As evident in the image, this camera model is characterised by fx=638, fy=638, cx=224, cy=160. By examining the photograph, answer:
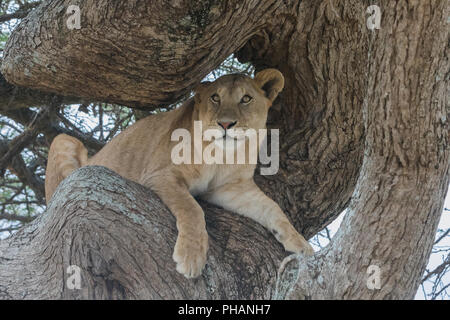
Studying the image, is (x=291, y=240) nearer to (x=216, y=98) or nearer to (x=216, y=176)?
(x=216, y=176)

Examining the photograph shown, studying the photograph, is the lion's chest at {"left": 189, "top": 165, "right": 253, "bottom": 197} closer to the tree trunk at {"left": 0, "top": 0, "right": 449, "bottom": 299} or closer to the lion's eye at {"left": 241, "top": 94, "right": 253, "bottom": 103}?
the tree trunk at {"left": 0, "top": 0, "right": 449, "bottom": 299}

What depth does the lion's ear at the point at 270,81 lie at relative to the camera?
15.3ft

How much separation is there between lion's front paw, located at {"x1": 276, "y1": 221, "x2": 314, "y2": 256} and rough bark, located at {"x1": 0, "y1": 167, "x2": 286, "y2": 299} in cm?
24

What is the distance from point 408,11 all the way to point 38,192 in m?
4.74

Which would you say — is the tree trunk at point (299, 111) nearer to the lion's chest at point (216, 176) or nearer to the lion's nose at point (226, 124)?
the lion's chest at point (216, 176)

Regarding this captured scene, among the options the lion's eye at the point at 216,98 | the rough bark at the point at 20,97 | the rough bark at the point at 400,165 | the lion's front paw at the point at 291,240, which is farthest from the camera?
the rough bark at the point at 20,97

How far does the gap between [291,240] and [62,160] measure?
91.3 inches

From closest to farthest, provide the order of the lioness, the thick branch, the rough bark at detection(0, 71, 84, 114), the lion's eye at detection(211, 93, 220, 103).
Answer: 1. the thick branch
2. the lioness
3. the lion's eye at detection(211, 93, 220, 103)
4. the rough bark at detection(0, 71, 84, 114)

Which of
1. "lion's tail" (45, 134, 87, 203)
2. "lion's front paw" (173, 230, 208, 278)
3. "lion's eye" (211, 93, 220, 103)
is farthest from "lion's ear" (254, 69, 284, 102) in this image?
"lion's tail" (45, 134, 87, 203)

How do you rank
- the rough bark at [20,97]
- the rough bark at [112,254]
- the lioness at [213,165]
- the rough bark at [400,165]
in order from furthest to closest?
the rough bark at [20,97], the lioness at [213,165], the rough bark at [112,254], the rough bark at [400,165]

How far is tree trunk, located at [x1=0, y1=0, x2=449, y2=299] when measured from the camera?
2877 millimetres

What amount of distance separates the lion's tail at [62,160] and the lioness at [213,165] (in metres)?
0.44

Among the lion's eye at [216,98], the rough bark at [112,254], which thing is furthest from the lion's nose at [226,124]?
the rough bark at [112,254]
